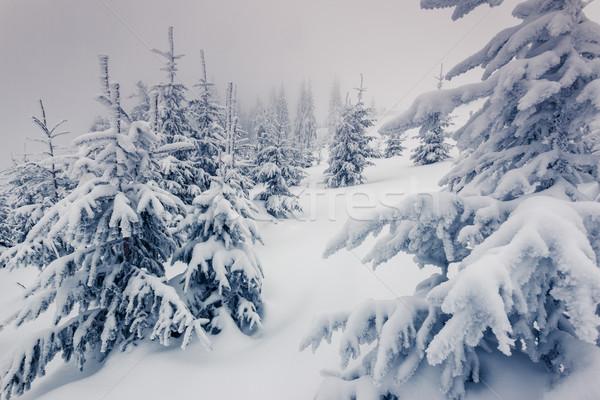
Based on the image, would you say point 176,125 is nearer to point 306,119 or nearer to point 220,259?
point 220,259

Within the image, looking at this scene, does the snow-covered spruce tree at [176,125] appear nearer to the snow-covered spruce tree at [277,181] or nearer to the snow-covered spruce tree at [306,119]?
the snow-covered spruce tree at [277,181]

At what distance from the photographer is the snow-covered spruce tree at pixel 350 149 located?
2469cm

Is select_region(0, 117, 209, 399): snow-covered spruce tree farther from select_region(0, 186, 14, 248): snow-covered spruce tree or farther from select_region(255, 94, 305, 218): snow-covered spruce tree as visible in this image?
select_region(0, 186, 14, 248): snow-covered spruce tree

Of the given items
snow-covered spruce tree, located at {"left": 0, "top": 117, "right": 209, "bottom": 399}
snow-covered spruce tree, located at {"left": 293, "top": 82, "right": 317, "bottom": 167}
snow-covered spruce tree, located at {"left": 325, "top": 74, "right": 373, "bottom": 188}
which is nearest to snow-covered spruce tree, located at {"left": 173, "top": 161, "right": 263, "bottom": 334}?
snow-covered spruce tree, located at {"left": 0, "top": 117, "right": 209, "bottom": 399}

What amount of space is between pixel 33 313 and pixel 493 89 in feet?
29.4

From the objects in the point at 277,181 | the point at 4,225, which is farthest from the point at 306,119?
the point at 4,225

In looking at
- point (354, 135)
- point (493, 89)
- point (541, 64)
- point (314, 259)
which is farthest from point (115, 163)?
point (354, 135)

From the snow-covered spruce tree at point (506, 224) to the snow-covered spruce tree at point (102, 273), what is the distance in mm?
4730

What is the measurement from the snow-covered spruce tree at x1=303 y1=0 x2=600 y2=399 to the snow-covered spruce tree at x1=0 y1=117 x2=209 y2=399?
4.73m

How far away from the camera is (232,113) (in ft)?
28.9

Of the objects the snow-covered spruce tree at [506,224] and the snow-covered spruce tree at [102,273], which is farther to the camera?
the snow-covered spruce tree at [102,273]

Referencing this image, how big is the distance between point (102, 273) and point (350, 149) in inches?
848

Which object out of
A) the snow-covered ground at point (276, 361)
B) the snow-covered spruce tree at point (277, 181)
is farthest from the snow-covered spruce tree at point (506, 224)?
the snow-covered spruce tree at point (277, 181)

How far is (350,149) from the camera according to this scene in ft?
81.3
